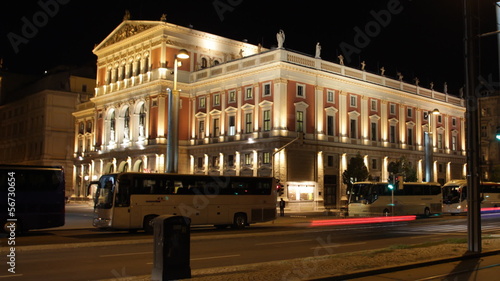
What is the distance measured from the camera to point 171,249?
35.9 feet

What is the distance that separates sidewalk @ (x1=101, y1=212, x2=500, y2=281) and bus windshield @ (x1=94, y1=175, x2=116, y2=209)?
49.0ft

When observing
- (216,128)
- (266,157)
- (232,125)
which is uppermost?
(232,125)

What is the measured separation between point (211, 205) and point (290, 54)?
2847cm

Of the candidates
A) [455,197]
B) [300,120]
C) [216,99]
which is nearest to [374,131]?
[300,120]

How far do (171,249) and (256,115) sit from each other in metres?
45.3

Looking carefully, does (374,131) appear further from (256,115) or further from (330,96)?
(256,115)

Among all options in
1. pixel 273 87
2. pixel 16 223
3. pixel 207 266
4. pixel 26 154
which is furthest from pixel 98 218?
pixel 26 154

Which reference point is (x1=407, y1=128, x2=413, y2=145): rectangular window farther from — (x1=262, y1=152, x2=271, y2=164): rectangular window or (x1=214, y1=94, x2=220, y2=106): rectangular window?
(x1=214, y1=94, x2=220, y2=106): rectangular window

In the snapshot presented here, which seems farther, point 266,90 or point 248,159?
point 248,159

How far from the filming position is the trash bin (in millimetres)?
10828

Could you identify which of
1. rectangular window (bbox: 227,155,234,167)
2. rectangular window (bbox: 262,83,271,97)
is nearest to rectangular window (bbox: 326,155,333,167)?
rectangular window (bbox: 262,83,271,97)

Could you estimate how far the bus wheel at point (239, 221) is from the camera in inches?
1204

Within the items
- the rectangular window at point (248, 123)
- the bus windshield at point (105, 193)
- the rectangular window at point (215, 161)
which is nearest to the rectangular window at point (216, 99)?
the rectangular window at point (248, 123)

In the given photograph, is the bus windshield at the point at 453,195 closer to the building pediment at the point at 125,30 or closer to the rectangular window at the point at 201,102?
the rectangular window at the point at 201,102
